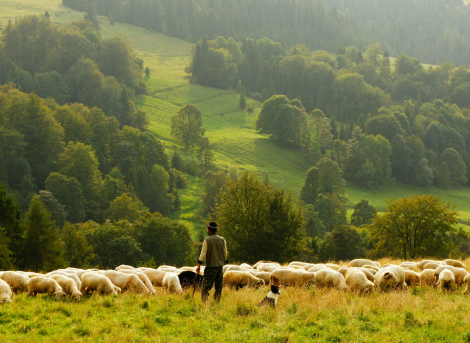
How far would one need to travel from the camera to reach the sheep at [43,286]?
15.2m

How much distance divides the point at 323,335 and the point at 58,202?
83.2 meters

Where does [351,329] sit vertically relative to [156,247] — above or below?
above

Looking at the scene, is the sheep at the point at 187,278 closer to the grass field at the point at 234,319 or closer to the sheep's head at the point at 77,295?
the grass field at the point at 234,319

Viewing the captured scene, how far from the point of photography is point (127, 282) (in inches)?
683

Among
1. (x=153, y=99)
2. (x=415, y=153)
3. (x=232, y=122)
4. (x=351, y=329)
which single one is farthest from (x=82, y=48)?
(x=351, y=329)

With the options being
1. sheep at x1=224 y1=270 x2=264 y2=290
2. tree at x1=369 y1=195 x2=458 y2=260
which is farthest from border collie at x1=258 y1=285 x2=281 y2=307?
tree at x1=369 y1=195 x2=458 y2=260

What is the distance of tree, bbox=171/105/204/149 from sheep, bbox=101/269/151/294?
378 feet

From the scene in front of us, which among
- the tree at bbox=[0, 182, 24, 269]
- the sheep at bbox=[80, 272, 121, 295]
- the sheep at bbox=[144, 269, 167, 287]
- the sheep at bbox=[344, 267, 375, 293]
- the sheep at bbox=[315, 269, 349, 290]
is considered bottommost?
the tree at bbox=[0, 182, 24, 269]

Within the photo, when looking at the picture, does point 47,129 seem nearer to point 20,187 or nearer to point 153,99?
point 20,187

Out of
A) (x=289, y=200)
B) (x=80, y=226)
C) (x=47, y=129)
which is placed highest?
(x=289, y=200)

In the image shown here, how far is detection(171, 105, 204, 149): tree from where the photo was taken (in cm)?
13388

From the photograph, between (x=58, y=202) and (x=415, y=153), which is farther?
(x=415, y=153)

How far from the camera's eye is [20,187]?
94625 millimetres

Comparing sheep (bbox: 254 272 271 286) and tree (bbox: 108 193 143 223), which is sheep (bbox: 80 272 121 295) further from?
tree (bbox: 108 193 143 223)
